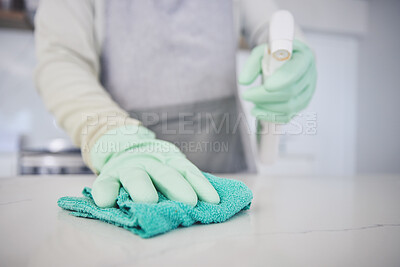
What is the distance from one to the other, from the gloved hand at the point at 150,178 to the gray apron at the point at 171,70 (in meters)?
0.35

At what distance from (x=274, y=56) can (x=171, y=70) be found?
0.41 m

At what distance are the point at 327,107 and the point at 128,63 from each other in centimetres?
246

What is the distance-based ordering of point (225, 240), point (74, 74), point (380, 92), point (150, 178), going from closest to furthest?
point (225, 240), point (150, 178), point (74, 74), point (380, 92)

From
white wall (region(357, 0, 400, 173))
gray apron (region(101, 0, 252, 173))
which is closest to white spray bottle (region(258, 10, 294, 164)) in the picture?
gray apron (region(101, 0, 252, 173))

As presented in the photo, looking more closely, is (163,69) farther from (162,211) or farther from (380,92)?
(380,92)

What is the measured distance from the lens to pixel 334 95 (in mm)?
2951

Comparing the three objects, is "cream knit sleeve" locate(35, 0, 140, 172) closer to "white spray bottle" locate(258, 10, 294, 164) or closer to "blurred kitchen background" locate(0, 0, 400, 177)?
"white spray bottle" locate(258, 10, 294, 164)

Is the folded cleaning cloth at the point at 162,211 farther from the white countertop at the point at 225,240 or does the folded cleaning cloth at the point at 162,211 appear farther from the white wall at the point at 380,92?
the white wall at the point at 380,92

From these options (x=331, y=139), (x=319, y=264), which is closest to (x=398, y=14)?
(x=331, y=139)

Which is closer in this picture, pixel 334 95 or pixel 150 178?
pixel 150 178

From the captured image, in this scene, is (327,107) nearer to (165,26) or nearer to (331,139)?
(331,139)

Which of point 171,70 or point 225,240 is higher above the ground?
point 171,70

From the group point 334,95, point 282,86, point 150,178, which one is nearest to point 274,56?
point 282,86

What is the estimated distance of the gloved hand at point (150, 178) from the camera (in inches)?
14.0
